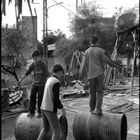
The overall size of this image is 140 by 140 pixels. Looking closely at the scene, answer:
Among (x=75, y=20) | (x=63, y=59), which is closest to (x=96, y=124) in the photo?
(x=63, y=59)

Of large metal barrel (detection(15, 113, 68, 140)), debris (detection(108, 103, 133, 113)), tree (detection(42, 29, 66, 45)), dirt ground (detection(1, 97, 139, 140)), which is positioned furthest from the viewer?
tree (detection(42, 29, 66, 45))

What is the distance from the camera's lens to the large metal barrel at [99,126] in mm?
6047

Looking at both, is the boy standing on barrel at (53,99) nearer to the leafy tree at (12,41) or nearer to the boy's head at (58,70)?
the boy's head at (58,70)

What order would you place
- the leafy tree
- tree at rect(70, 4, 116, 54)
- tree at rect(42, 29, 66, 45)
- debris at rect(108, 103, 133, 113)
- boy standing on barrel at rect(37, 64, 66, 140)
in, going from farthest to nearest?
tree at rect(42, 29, 66, 45), tree at rect(70, 4, 116, 54), the leafy tree, debris at rect(108, 103, 133, 113), boy standing on barrel at rect(37, 64, 66, 140)

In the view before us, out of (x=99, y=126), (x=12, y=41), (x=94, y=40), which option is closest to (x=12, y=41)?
(x=12, y=41)

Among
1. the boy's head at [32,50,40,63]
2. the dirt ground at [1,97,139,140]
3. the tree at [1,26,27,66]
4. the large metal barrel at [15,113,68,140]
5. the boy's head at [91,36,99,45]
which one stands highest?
the tree at [1,26,27,66]

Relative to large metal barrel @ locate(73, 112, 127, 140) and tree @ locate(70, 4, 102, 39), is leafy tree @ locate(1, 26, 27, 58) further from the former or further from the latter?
large metal barrel @ locate(73, 112, 127, 140)

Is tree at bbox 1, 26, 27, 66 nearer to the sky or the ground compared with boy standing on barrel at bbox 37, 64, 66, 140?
nearer to the sky

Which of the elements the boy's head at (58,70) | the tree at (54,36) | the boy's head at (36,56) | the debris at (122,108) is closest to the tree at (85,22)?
the tree at (54,36)

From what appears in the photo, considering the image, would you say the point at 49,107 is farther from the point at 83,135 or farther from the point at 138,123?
the point at 138,123

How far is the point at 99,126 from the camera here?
6121 mm

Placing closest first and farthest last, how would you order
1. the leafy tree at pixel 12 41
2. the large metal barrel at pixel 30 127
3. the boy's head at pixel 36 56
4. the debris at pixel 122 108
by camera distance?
the large metal barrel at pixel 30 127
the boy's head at pixel 36 56
the debris at pixel 122 108
the leafy tree at pixel 12 41

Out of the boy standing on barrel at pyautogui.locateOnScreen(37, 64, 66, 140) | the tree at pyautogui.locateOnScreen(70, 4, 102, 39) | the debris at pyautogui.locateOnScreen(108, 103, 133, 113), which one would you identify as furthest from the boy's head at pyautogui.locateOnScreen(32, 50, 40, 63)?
the tree at pyautogui.locateOnScreen(70, 4, 102, 39)

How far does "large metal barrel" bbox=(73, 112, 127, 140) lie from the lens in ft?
19.8
